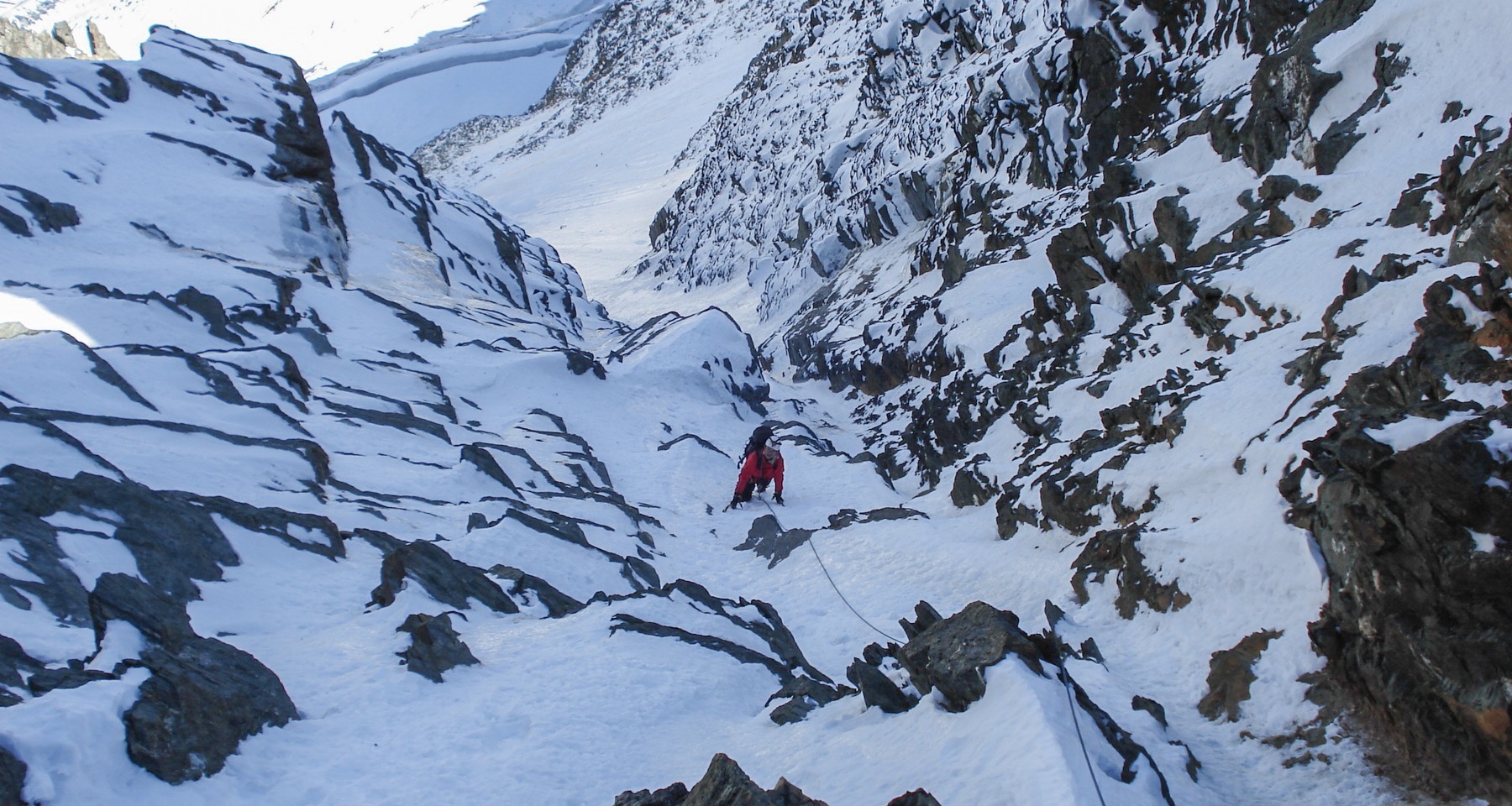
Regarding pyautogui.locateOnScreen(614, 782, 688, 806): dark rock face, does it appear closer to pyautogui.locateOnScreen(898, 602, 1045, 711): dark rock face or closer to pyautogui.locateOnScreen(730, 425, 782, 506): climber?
pyautogui.locateOnScreen(898, 602, 1045, 711): dark rock face

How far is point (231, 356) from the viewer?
1509 centimetres

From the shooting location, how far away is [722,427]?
2245 cm

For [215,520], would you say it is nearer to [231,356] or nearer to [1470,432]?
[231,356]

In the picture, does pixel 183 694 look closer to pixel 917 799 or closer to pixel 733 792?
pixel 733 792

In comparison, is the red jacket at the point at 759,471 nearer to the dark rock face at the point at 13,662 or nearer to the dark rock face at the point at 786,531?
the dark rock face at the point at 786,531

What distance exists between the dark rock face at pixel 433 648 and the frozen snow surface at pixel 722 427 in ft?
0.43

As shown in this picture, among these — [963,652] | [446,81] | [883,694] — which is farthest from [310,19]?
[963,652]

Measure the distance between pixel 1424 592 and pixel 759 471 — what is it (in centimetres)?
1167

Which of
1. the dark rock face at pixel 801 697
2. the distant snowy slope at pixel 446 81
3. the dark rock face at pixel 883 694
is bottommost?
the dark rock face at pixel 801 697

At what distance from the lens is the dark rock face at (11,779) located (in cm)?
451

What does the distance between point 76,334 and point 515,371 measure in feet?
26.8

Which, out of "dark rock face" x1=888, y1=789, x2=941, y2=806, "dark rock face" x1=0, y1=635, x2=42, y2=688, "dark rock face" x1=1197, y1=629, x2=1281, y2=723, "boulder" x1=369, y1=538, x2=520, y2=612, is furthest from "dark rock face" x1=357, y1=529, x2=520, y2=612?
"dark rock face" x1=1197, y1=629, x2=1281, y2=723

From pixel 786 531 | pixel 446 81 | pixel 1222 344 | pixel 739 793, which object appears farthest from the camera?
pixel 446 81

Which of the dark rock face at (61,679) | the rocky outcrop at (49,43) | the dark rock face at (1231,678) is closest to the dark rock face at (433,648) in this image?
the dark rock face at (61,679)
